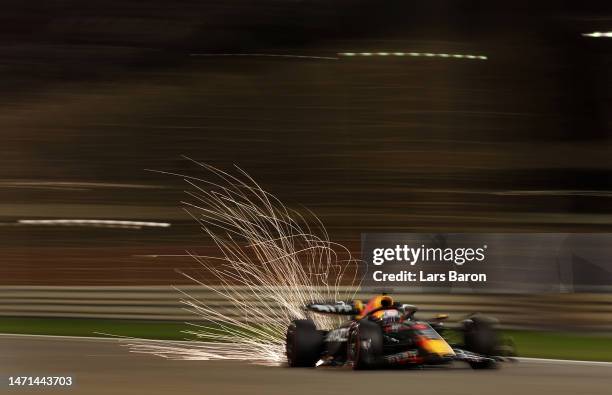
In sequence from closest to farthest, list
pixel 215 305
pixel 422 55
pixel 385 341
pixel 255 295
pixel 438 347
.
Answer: pixel 438 347 → pixel 385 341 → pixel 255 295 → pixel 215 305 → pixel 422 55

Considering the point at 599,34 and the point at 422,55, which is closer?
the point at 599,34

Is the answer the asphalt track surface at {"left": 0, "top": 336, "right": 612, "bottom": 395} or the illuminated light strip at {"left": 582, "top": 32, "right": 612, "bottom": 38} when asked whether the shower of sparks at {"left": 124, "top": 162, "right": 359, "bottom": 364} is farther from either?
the illuminated light strip at {"left": 582, "top": 32, "right": 612, "bottom": 38}

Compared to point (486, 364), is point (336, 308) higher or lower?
higher

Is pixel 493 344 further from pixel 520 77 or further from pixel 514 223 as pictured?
pixel 520 77

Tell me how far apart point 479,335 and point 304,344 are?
1855 millimetres

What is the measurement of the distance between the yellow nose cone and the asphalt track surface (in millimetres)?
215

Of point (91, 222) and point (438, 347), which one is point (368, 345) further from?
point (91, 222)

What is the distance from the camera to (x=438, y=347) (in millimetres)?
12875

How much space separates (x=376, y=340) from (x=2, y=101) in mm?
29401

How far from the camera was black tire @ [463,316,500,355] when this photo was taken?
13523 millimetres

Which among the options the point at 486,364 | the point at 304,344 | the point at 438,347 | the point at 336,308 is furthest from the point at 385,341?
the point at 486,364

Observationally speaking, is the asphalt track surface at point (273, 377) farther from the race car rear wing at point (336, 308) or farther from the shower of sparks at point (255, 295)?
the shower of sparks at point (255, 295)

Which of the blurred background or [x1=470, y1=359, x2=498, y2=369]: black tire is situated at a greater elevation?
the blurred background

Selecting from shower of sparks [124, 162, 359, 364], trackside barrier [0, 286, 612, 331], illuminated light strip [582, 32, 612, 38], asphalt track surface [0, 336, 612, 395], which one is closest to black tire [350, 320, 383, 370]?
asphalt track surface [0, 336, 612, 395]
